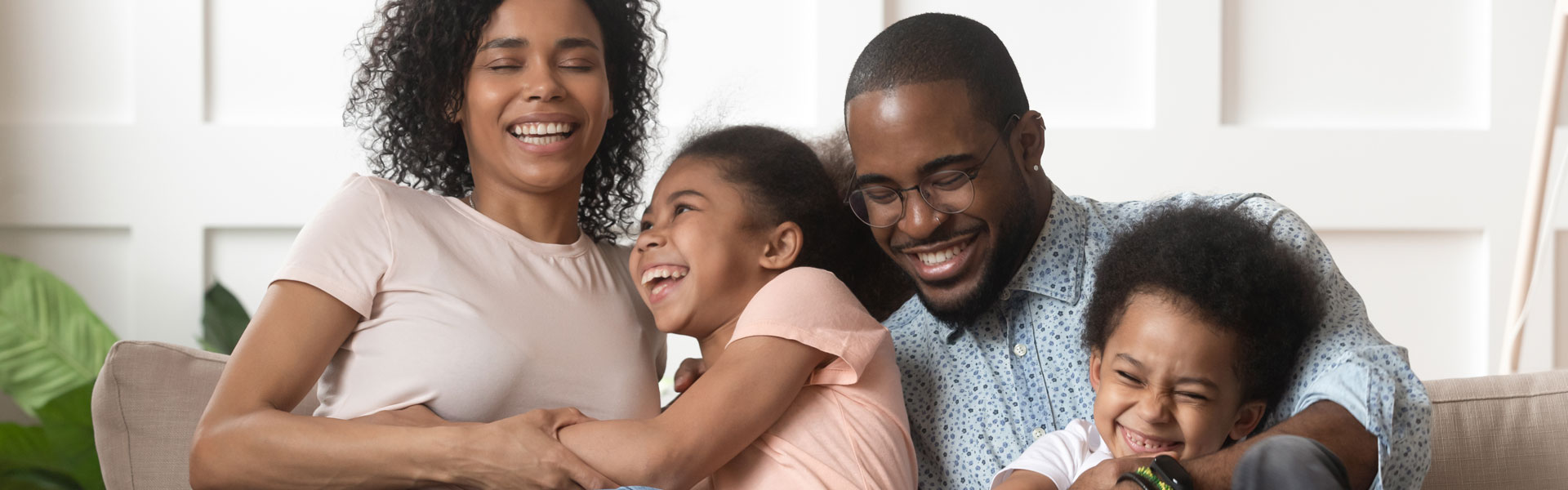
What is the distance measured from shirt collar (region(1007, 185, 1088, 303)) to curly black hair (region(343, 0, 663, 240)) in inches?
29.2

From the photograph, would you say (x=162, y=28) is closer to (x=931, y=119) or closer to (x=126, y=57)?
(x=126, y=57)

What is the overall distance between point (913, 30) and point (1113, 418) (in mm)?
667

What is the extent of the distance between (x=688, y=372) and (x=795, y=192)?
34 centimetres

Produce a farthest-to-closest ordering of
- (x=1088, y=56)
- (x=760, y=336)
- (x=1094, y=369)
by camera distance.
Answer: (x=1088, y=56), (x=1094, y=369), (x=760, y=336)

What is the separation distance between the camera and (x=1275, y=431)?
140cm

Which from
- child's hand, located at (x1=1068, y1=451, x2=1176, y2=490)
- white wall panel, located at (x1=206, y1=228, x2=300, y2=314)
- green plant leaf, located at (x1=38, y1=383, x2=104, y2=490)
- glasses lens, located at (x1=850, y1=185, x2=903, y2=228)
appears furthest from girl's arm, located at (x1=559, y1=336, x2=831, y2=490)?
white wall panel, located at (x1=206, y1=228, x2=300, y2=314)

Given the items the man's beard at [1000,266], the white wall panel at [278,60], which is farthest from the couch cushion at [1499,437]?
the white wall panel at [278,60]

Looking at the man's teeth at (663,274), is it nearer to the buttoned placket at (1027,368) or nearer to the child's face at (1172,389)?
the buttoned placket at (1027,368)

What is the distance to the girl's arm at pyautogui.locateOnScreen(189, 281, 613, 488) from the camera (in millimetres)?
1509

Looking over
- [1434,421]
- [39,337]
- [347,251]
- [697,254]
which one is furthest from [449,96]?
[39,337]

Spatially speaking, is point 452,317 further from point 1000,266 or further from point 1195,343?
point 1195,343

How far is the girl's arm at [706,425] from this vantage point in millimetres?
1508

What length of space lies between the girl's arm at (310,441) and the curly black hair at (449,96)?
0.45 m

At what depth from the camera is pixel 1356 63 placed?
3.39m
